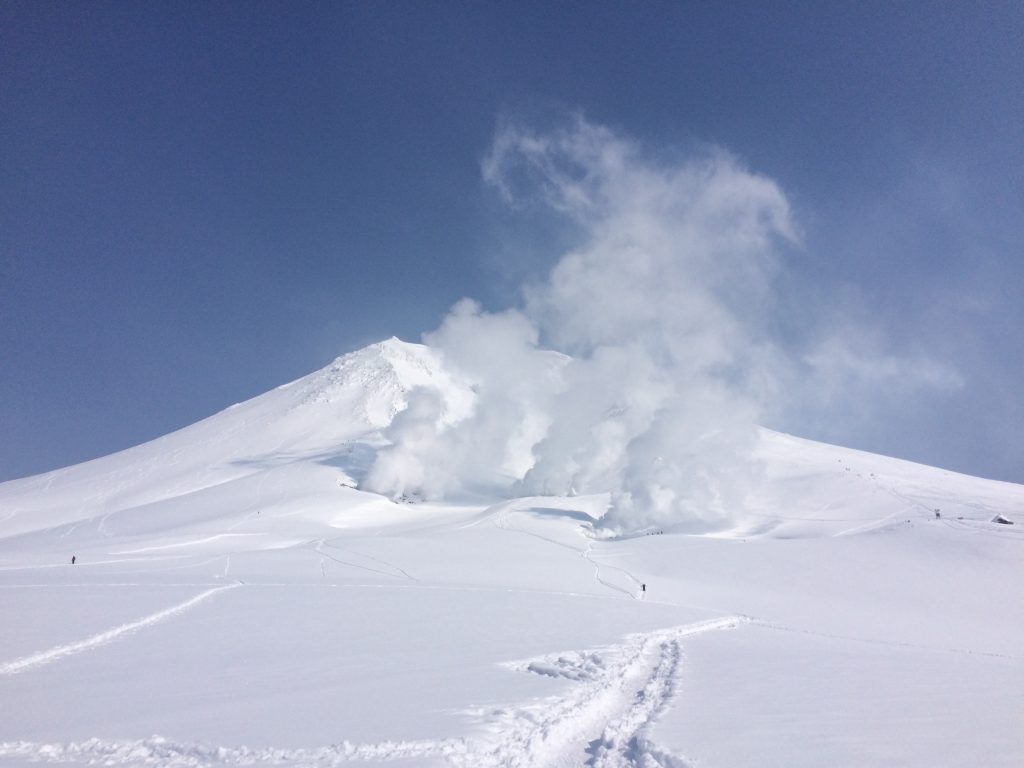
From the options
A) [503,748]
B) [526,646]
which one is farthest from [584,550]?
[503,748]

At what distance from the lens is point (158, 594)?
23.7 m

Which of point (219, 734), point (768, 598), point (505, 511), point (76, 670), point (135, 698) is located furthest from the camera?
point (505, 511)

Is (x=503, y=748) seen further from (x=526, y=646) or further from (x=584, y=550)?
(x=584, y=550)

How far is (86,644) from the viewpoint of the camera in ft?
49.6

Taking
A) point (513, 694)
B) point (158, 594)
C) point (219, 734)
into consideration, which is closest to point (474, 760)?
point (513, 694)

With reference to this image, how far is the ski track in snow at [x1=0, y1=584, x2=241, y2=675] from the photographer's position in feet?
43.0

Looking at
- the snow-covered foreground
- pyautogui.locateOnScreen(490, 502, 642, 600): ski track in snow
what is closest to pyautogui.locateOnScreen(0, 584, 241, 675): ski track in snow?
the snow-covered foreground

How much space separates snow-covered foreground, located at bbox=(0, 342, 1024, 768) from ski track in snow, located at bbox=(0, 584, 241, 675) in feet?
0.43

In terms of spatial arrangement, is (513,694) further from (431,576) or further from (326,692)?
(431,576)

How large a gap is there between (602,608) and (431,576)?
11564 millimetres

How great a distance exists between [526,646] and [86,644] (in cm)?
1092

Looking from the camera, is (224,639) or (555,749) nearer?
(555,749)

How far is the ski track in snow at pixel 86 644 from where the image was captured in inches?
516

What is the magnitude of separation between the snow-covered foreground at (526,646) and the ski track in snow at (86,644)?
13cm
